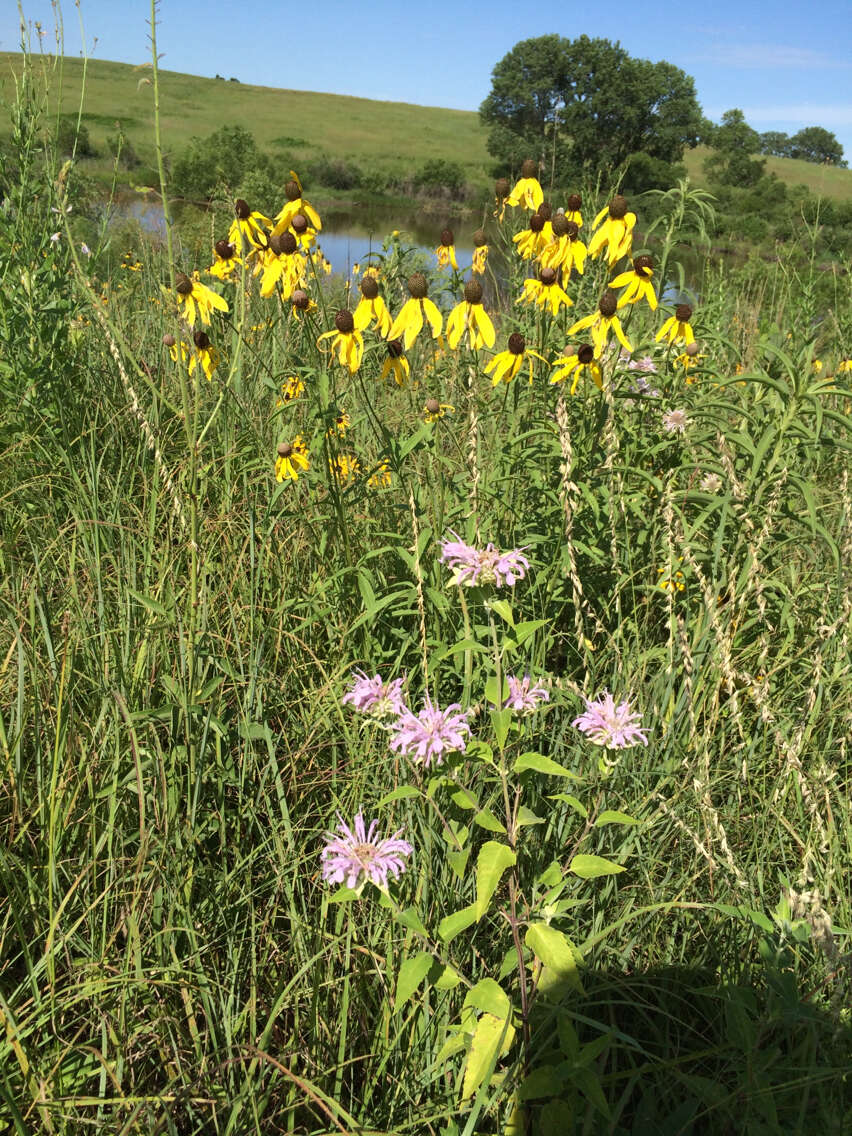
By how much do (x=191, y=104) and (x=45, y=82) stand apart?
7509cm

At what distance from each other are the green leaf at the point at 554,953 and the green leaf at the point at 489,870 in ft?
0.29

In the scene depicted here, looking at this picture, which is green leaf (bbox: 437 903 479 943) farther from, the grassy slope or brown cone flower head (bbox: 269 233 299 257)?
the grassy slope

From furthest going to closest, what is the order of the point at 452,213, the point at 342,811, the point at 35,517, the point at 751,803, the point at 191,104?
the point at 191,104 → the point at 452,213 → the point at 35,517 → the point at 751,803 → the point at 342,811

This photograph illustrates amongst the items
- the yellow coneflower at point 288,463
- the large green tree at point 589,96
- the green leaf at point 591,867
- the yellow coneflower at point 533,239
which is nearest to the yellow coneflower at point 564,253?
the yellow coneflower at point 533,239

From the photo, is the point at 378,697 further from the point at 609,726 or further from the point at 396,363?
the point at 396,363

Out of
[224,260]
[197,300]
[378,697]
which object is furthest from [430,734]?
[224,260]

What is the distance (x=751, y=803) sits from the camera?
1.61m

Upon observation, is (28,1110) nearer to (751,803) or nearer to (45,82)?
(751,803)

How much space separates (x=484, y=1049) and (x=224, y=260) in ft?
8.09

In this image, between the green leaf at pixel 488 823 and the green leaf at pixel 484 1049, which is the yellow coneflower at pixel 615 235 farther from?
the green leaf at pixel 484 1049

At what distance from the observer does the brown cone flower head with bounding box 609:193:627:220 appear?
200 centimetres

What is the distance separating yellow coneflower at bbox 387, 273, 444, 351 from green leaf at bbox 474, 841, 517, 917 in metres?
1.25

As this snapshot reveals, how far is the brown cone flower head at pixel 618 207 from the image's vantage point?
6.57 ft

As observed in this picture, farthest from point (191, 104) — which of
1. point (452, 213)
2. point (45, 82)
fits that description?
point (45, 82)
